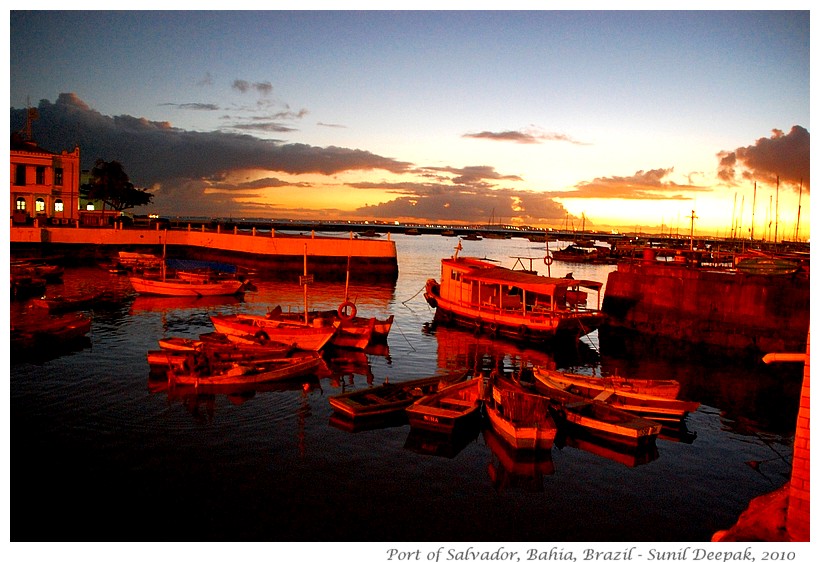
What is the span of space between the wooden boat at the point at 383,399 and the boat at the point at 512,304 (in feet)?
41.9

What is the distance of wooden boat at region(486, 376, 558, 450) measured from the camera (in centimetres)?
1730

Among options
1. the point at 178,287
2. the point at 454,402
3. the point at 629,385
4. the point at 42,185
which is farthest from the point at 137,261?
the point at 629,385

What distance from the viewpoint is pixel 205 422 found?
19.5m

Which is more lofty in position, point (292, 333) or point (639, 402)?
point (292, 333)

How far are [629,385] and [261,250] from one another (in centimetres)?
5419

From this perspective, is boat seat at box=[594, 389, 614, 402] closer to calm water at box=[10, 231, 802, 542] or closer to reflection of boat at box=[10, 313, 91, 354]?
calm water at box=[10, 231, 802, 542]

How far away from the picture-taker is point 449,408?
19625mm

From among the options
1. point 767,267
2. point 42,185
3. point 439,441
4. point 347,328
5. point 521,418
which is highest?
point 42,185

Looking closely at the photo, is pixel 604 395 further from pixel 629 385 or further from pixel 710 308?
pixel 710 308

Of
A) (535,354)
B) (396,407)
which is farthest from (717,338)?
(396,407)
